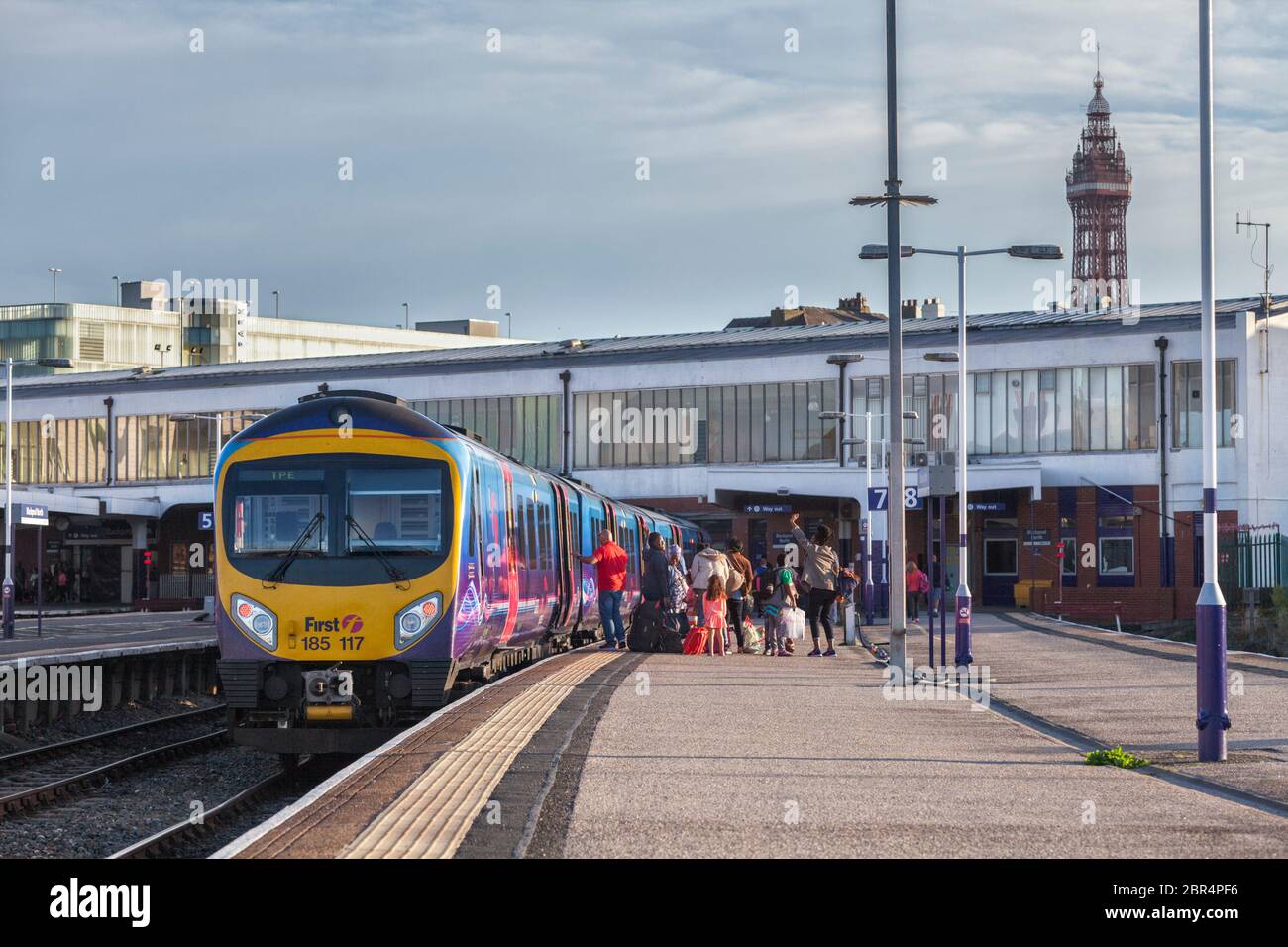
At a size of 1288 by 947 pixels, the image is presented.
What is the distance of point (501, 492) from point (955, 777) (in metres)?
8.37

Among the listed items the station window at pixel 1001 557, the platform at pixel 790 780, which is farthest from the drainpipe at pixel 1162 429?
the platform at pixel 790 780

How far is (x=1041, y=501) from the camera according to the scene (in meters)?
62.8

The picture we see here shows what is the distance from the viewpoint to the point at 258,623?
52.9ft

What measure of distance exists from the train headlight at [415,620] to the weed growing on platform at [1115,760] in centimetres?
597

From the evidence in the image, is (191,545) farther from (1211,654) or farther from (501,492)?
(1211,654)

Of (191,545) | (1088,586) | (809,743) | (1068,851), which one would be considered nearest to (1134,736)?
(809,743)

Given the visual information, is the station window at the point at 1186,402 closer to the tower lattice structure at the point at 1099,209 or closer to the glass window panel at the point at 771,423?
the glass window panel at the point at 771,423

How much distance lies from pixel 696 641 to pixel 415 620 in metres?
11.9

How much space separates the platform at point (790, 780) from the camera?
9.16 meters

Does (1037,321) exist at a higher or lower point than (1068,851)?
higher

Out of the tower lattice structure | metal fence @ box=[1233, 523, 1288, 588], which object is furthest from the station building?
the tower lattice structure

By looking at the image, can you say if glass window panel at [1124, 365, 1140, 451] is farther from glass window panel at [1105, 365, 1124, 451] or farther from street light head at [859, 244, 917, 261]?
street light head at [859, 244, 917, 261]

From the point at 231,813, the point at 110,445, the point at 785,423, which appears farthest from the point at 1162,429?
the point at 231,813

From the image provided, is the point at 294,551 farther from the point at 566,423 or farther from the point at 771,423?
the point at 566,423
